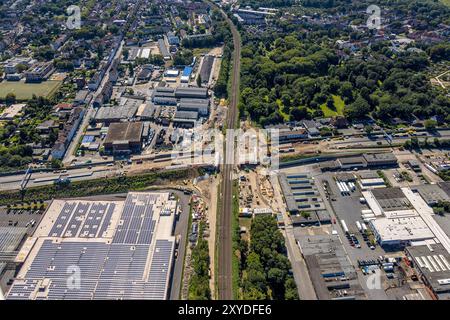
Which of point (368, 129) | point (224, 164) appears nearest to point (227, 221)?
point (224, 164)

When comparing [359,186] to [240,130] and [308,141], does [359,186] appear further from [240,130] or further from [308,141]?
[240,130]

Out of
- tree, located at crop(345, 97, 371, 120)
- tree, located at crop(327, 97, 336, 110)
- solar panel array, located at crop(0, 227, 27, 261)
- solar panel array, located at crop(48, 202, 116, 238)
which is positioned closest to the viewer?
solar panel array, located at crop(0, 227, 27, 261)

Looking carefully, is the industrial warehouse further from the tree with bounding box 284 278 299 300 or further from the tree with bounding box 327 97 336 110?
the tree with bounding box 327 97 336 110

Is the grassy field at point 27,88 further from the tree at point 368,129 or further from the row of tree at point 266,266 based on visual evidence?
the tree at point 368,129

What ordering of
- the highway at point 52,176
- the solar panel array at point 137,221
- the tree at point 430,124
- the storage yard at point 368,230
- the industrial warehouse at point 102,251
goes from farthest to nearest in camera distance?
the tree at point 430,124, the highway at point 52,176, the solar panel array at point 137,221, the storage yard at point 368,230, the industrial warehouse at point 102,251

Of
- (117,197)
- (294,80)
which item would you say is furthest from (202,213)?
(294,80)

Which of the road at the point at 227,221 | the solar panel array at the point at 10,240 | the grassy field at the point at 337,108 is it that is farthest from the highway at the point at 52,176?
the grassy field at the point at 337,108

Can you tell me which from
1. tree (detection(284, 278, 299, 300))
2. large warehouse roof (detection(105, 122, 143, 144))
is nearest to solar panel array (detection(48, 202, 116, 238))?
large warehouse roof (detection(105, 122, 143, 144))
